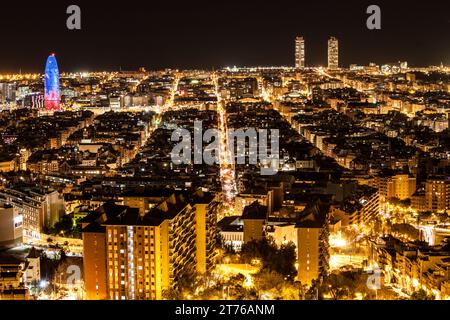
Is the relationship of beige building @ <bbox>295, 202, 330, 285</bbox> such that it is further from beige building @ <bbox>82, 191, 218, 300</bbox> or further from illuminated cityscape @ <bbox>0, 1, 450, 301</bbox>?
beige building @ <bbox>82, 191, 218, 300</bbox>

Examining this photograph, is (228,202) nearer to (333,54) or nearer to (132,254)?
(132,254)

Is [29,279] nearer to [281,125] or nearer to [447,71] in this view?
[281,125]

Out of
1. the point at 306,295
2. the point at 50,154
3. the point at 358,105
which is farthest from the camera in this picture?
the point at 358,105

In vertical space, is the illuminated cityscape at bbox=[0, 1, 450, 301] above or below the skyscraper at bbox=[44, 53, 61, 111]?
below

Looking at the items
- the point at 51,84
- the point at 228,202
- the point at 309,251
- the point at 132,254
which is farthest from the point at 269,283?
the point at 51,84

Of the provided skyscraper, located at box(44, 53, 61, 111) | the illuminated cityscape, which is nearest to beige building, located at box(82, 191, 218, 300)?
the illuminated cityscape

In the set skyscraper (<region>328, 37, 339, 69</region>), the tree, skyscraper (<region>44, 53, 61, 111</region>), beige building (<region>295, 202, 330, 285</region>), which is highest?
skyscraper (<region>328, 37, 339, 69</region>)
